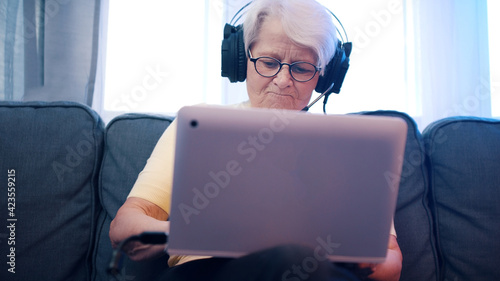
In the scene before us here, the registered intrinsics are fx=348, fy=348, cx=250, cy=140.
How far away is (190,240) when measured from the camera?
51cm

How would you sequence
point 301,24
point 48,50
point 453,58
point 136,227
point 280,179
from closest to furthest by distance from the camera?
point 280,179 < point 136,227 < point 301,24 < point 48,50 < point 453,58

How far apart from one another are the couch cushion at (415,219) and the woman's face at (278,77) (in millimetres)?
372

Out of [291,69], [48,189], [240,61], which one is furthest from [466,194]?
[48,189]

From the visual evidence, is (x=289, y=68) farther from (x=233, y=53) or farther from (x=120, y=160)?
(x=120, y=160)

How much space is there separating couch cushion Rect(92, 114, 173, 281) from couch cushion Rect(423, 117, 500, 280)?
93 cm

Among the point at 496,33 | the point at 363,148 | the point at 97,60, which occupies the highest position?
the point at 496,33

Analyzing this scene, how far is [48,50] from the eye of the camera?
5.27 feet

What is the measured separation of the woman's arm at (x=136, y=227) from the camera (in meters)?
0.72

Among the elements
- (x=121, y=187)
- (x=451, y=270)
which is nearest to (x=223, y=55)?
(x=121, y=187)

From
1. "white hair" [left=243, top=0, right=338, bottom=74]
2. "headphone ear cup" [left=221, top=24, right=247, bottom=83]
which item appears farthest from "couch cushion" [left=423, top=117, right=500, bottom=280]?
"headphone ear cup" [left=221, top=24, right=247, bottom=83]

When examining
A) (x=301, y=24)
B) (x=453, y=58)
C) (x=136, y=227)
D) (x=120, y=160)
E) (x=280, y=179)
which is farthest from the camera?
(x=453, y=58)

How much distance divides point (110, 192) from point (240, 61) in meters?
0.57

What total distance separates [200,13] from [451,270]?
4.88ft

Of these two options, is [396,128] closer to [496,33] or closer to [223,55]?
[223,55]
